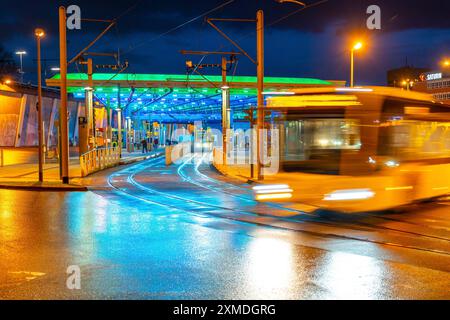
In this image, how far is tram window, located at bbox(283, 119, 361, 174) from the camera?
1236 centimetres

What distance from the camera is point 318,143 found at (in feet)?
41.7

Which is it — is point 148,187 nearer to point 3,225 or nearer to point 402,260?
point 3,225

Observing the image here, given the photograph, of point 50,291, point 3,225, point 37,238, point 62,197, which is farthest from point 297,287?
point 62,197

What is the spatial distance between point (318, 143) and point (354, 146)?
0.86 meters

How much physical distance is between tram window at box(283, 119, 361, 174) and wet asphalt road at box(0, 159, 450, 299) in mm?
1299

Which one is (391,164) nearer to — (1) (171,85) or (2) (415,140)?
(2) (415,140)

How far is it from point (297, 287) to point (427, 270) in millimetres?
2251

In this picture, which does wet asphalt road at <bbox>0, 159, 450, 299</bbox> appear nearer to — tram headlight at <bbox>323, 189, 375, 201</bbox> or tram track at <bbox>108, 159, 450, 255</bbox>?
tram track at <bbox>108, 159, 450, 255</bbox>

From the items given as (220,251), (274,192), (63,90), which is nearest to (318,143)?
(274,192)

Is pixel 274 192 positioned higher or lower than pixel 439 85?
lower

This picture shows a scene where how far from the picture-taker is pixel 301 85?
1922 inches

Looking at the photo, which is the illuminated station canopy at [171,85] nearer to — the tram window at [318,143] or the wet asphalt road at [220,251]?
the wet asphalt road at [220,251]

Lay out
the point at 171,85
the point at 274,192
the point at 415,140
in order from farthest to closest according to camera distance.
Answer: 1. the point at 171,85
2. the point at 274,192
3. the point at 415,140

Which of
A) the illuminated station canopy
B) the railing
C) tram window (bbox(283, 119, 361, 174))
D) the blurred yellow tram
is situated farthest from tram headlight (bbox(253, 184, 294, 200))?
the illuminated station canopy
